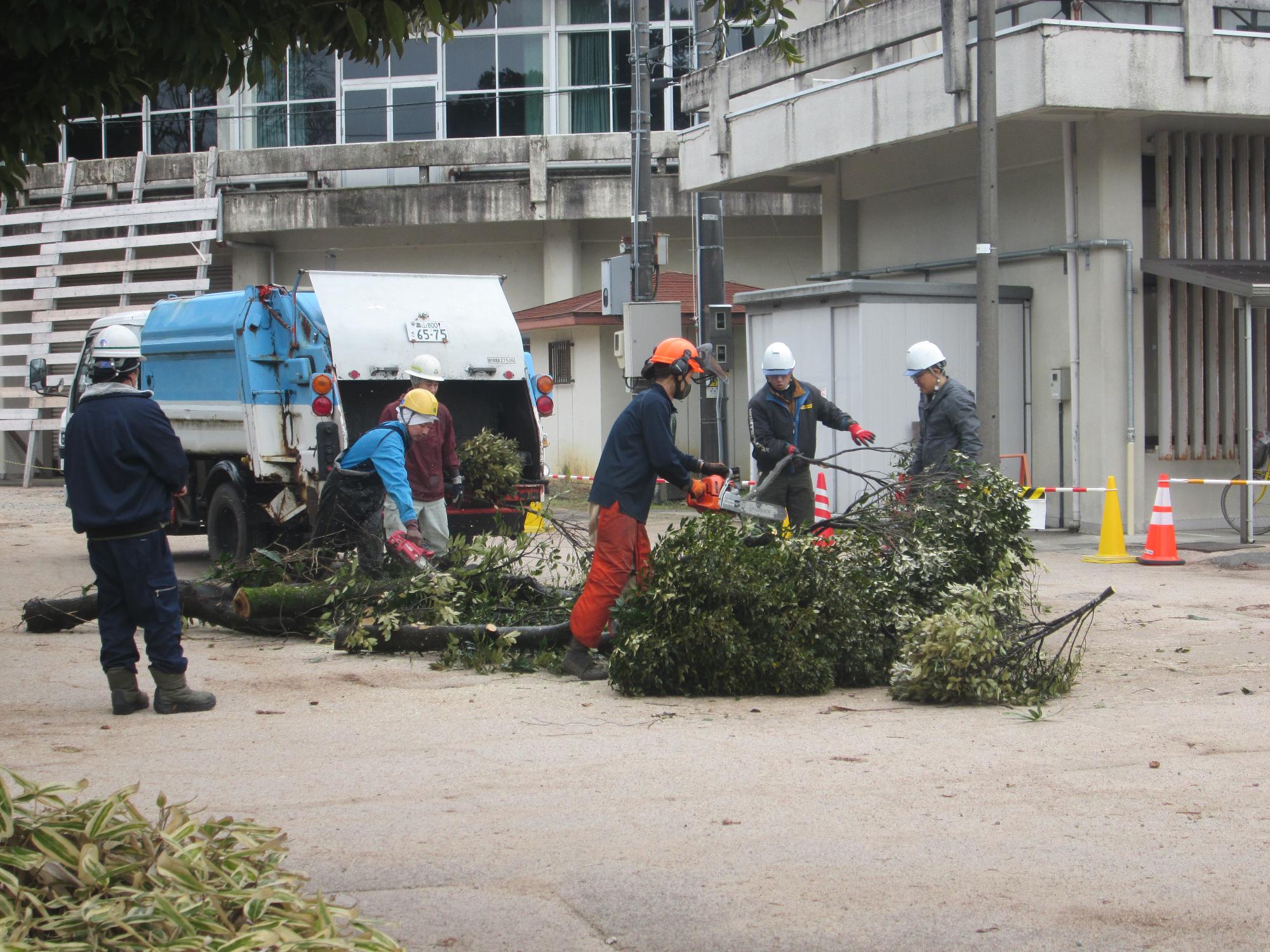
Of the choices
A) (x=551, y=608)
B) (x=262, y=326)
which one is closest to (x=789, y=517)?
(x=551, y=608)

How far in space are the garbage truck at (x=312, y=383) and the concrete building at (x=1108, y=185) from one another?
4.94m

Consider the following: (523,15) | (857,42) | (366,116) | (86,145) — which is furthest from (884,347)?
(86,145)

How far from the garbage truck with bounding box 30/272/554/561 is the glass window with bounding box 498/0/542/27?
687 inches

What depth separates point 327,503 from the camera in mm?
9836

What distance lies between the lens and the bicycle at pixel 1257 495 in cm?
1585

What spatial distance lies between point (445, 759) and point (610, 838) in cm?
137

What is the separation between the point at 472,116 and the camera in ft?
98.0

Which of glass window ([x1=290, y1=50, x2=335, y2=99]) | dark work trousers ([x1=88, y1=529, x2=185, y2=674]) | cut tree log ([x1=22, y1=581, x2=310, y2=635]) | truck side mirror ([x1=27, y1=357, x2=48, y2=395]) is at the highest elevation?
glass window ([x1=290, y1=50, x2=335, y2=99])

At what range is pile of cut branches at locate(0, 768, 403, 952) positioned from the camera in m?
3.16

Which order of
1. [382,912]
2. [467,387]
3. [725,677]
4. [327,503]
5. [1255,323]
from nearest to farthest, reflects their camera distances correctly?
[382,912] < [725,677] < [327,503] < [467,387] < [1255,323]

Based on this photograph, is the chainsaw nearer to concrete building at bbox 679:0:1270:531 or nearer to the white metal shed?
the white metal shed

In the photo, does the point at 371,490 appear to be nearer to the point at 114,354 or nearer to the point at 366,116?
the point at 114,354

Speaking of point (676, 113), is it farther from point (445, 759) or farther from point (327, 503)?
point (445, 759)

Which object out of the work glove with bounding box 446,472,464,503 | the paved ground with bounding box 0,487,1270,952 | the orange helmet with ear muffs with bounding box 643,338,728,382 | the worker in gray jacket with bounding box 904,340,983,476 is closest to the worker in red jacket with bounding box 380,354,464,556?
the work glove with bounding box 446,472,464,503
